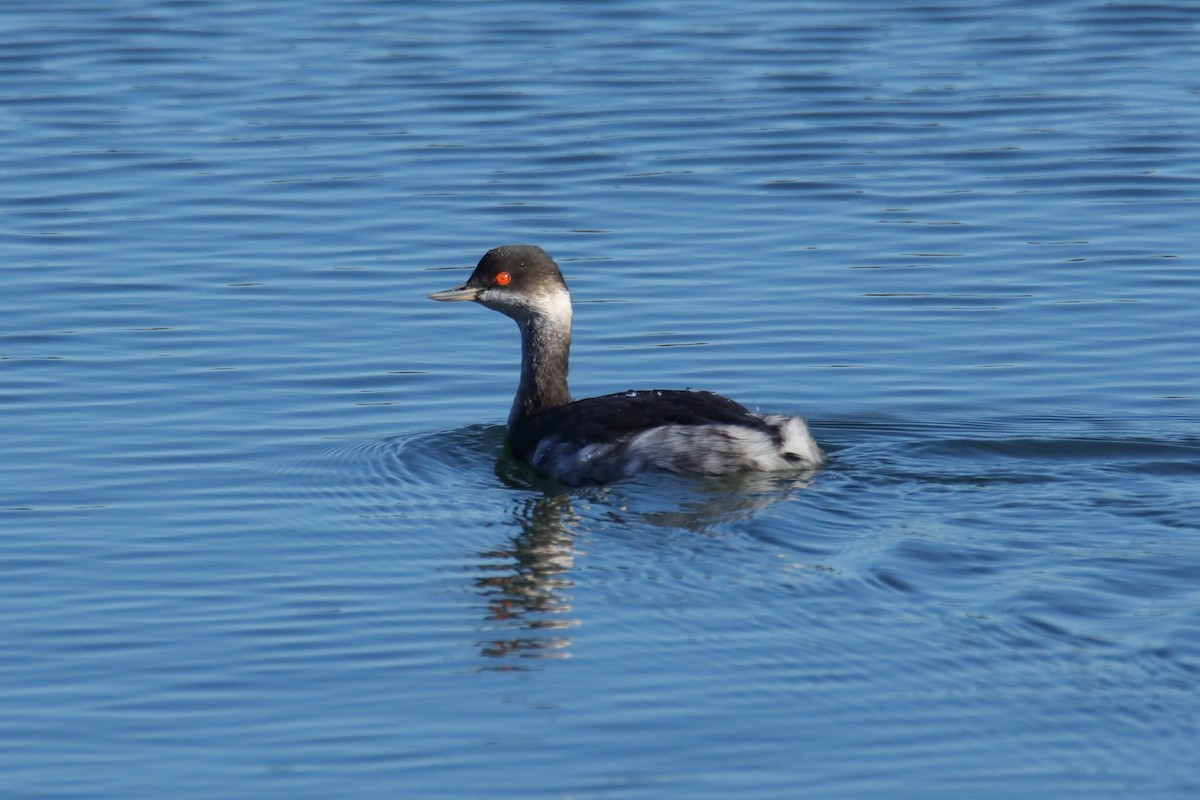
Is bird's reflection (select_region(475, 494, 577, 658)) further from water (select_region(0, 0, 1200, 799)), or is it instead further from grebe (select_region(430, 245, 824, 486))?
grebe (select_region(430, 245, 824, 486))

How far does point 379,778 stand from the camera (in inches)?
250

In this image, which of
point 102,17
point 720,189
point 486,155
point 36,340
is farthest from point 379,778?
point 102,17

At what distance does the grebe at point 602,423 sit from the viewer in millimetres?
9594

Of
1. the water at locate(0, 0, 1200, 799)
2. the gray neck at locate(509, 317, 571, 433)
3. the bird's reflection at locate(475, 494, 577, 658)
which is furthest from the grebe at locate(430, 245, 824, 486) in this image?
the bird's reflection at locate(475, 494, 577, 658)

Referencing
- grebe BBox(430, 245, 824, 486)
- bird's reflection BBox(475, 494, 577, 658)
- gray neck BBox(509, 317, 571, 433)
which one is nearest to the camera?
bird's reflection BBox(475, 494, 577, 658)

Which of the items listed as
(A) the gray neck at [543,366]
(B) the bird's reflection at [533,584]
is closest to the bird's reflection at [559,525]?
(B) the bird's reflection at [533,584]

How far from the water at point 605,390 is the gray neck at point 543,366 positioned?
408mm

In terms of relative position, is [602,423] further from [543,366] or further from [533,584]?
[533,584]

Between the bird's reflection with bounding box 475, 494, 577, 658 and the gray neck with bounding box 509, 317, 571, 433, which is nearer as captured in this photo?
the bird's reflection with bounding box 475, 494, 577, 658

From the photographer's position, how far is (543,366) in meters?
10.9

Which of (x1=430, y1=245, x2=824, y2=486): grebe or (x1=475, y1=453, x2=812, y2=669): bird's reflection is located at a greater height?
(x1=430, y1=245, x2=824, y2=486): grebe

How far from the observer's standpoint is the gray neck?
10.8 metres

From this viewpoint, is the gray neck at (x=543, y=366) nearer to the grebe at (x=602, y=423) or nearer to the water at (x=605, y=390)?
the grebe at (x=602, y=423)

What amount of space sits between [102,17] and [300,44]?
137 inches
